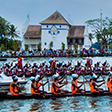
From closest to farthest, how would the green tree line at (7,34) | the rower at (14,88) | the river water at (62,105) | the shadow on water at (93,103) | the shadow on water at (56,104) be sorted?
the river water at (62,105)
the shadow on water at (56,104)
the shadow on water at (93,103)
the rower at (14,88)
the green tree line at (7,34)

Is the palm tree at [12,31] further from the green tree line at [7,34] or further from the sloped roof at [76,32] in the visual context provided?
the sloped roof at [76,32]

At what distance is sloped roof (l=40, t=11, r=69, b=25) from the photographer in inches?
2261

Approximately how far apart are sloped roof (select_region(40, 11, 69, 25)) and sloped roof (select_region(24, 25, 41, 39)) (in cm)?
348

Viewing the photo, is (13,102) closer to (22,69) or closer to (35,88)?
(35,88)

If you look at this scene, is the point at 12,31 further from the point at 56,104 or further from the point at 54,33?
the point at 56,104

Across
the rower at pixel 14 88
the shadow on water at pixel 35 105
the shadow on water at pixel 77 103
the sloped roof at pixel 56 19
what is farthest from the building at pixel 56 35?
the shadow on water at pixel 35 105

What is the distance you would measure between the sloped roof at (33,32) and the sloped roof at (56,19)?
137 inches

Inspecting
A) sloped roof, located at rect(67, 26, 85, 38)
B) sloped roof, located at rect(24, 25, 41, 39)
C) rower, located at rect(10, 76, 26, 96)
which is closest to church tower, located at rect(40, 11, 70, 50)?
sloped roof, located at rect(67, 26, 85, 38)

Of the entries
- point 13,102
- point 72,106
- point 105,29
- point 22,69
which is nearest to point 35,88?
point 13,102

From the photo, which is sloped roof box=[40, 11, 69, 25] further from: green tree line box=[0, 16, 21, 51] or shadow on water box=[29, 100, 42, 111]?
shadow on water box=[29, 100, 42, 111]

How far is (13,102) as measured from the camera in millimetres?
11516

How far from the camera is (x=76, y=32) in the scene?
58312 mm

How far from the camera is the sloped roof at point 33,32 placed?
58.1 metres

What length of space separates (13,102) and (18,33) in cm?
4991
